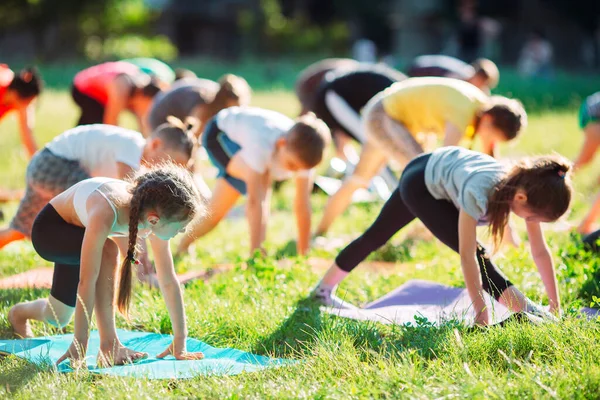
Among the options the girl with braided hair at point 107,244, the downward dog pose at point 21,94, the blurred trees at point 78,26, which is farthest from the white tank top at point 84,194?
the blurred trees at point 78,26

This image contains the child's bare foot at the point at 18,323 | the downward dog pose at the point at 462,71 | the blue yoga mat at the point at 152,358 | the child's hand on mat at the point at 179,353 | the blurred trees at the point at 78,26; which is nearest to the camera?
the blue yoga mat at the point at 152,358

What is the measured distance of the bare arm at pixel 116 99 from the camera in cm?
798

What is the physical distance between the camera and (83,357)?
3.71m

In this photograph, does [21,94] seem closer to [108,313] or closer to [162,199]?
[108,313]

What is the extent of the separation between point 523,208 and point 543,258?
500 millimetres

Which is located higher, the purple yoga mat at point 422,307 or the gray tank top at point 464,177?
the gray tank top at point 464,177

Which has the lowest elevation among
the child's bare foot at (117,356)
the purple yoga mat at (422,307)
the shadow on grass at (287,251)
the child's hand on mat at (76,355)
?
the shadow on grass at (287,251)

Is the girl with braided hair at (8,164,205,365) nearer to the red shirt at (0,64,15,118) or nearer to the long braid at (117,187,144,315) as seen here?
the long braid at (117,187,144,315)

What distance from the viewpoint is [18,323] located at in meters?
4.36

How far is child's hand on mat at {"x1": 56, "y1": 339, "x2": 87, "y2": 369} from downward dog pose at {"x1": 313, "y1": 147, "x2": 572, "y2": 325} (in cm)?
152

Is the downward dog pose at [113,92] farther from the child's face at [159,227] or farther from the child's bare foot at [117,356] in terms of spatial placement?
the child's face at [159,227]

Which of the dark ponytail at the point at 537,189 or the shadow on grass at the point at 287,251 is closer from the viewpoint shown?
the dark ponytail at the point at 537,189

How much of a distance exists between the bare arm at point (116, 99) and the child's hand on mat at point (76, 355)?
14.6ft

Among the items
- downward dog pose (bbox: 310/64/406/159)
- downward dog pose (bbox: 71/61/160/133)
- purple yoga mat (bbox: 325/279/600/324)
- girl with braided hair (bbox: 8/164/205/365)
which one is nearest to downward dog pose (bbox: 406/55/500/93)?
downward dog pose (bbox: 310/64/406/159)
